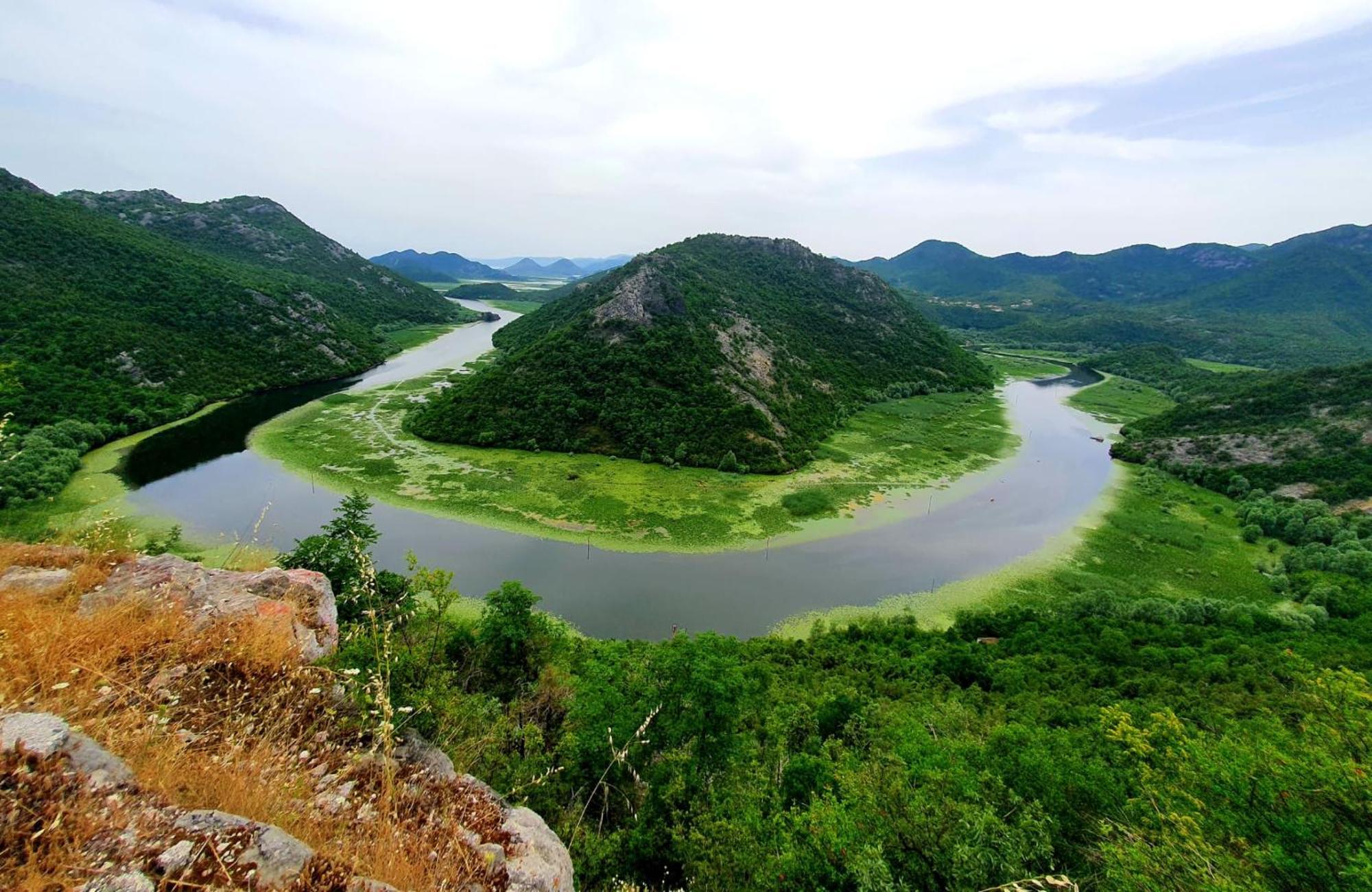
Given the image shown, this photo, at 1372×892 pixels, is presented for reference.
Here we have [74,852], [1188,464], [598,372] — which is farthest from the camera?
[598,372]

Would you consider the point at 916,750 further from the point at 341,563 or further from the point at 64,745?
the point at 341,563

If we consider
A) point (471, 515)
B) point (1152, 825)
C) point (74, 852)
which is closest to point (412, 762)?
point (74, 852)

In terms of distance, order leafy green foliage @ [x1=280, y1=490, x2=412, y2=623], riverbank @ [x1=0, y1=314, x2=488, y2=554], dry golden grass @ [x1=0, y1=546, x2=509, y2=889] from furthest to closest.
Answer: riverbank @ [x1=0, y1=314, x2=488, y2=554] < leafy green foliage @ [x1=280, y1=490, x2=412, y2=623] < dry golden grass @ [x1=0, y1=546, x2=509, y2=889]

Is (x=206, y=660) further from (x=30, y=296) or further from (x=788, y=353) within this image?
(x=30, y=296)

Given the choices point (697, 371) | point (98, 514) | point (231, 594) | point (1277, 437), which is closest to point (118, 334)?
point (98, 514)

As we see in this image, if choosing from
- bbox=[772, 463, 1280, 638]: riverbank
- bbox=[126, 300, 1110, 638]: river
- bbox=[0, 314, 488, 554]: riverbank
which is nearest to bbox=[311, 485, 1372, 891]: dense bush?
bbox=[126, 300, 1110, 638]: river

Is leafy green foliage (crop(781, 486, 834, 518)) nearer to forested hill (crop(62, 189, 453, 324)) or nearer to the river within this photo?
the river

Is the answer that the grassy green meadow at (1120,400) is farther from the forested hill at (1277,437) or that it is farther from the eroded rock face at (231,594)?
the eroded rock face at (231,594)
